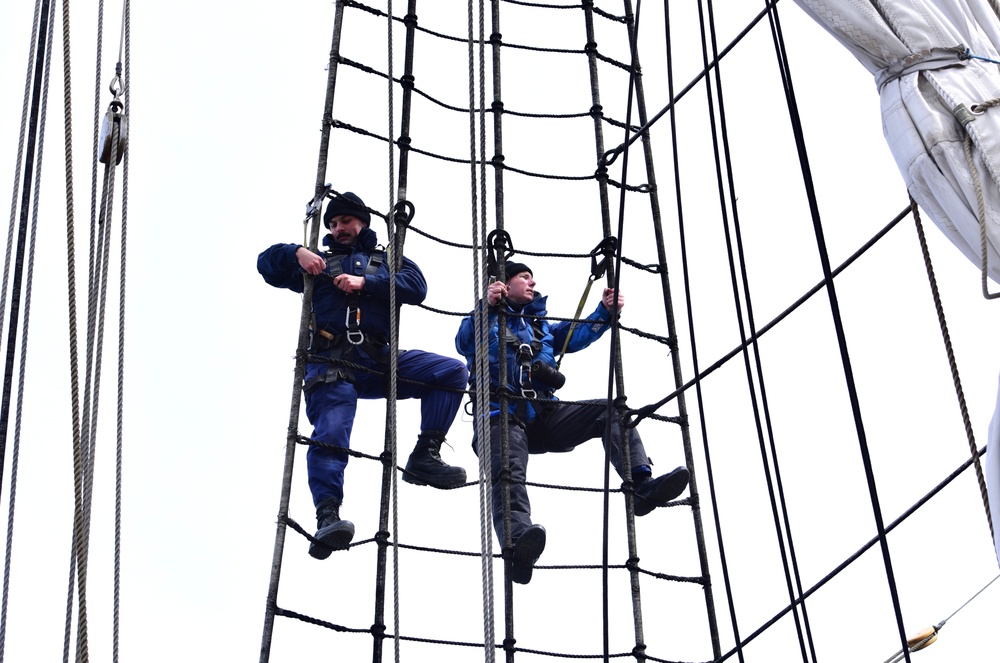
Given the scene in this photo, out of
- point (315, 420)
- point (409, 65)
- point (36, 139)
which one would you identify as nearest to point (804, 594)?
point (315, 420)

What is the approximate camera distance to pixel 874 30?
12.7 feet

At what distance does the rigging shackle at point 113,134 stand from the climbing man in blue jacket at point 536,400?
1.86 m

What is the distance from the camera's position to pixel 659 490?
5.79 metres

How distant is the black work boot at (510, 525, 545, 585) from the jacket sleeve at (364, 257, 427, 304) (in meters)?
1.01

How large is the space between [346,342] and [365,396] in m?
0.26

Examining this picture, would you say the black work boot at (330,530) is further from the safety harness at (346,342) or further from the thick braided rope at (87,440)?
the thick braided rope at (87,440)

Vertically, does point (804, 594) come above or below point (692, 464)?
below

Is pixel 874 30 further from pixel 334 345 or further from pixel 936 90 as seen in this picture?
pixel 334 345

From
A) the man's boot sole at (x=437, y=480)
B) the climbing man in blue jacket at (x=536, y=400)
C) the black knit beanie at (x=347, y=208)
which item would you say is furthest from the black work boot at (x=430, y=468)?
the black knit beanie at (x=347, y=208)

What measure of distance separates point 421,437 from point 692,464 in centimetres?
118

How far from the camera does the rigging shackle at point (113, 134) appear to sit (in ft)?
13.7

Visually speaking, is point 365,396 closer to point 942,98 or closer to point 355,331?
point 355,331

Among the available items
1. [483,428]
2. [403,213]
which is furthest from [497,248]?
[483,428]

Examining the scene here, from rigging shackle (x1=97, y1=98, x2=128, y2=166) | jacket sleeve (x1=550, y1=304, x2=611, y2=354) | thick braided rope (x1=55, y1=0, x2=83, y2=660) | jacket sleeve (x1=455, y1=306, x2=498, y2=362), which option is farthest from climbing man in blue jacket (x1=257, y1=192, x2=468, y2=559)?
thick braided rope (x1=55, y1=0, x2=83, y2=660)
